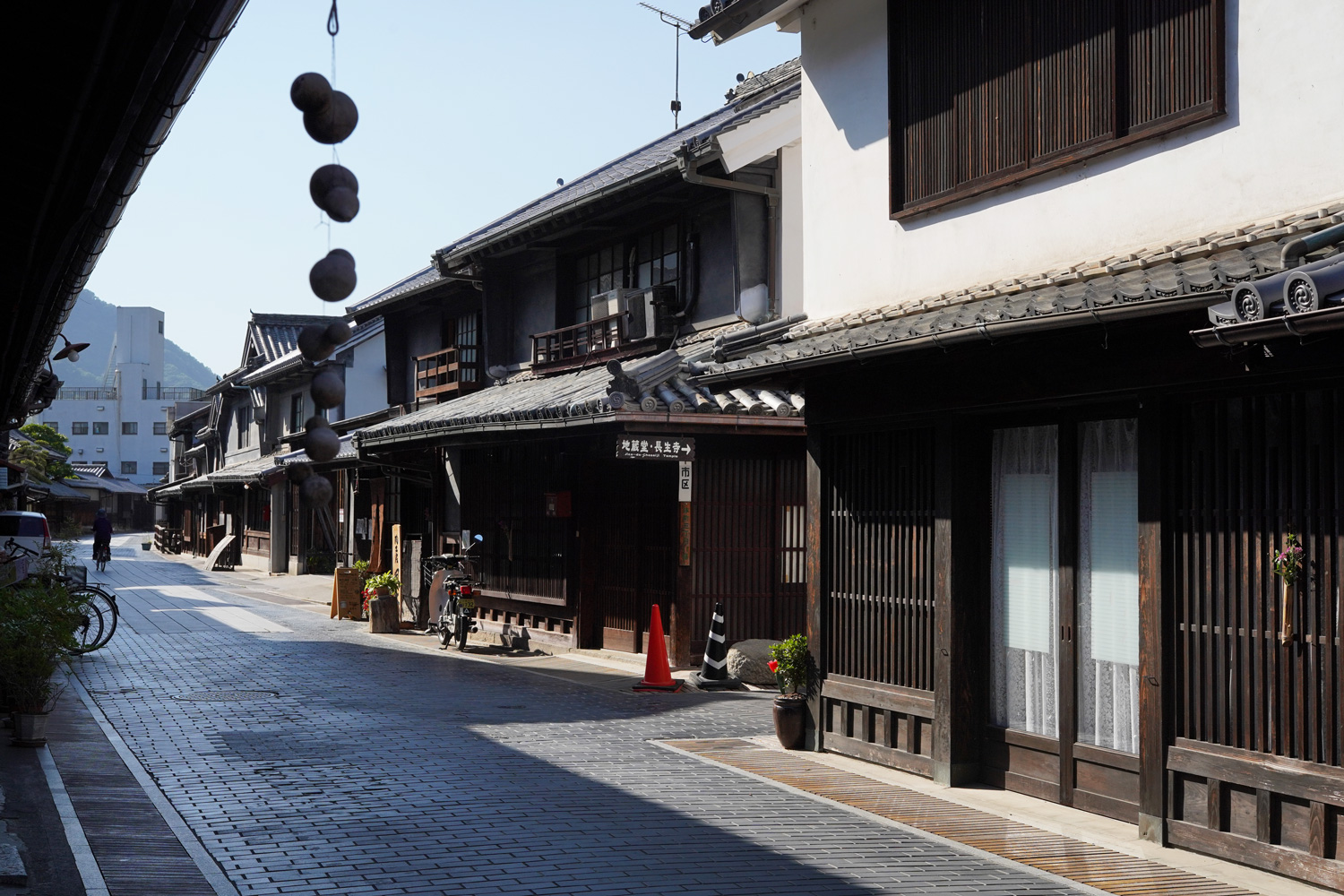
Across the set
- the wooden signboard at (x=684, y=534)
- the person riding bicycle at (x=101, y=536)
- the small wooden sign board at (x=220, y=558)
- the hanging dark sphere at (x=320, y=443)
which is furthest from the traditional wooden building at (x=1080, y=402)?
the small wooden sign board at (x=220, y=558)

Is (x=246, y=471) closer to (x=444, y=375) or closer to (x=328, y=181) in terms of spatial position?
(x=444, y=375)

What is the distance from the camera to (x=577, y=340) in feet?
75.7

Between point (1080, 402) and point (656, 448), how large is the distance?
25.7 ft

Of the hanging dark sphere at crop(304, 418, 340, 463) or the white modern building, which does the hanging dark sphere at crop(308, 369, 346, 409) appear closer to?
the hanging dark sphere at crop(304, 418, 340, 463)

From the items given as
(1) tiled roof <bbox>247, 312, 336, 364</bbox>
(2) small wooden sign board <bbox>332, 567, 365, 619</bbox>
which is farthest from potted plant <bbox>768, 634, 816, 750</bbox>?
(1) tiled roof <bbox>247, 312, 336, 364</bbox>

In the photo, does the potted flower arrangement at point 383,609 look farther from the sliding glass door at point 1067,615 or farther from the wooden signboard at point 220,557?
the wooden signboard at point 220,557

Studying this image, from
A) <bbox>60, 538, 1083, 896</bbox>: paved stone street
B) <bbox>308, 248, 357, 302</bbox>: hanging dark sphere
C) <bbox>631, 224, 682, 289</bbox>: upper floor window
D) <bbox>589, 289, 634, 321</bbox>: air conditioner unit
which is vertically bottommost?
<bbox>60, 538, 1083, 896</bbox>: paved stone street

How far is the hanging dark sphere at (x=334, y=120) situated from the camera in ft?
12.7

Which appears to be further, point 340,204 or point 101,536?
point 101,536

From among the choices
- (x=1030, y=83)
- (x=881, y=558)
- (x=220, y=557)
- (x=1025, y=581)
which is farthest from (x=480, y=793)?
(x=220, y=557)

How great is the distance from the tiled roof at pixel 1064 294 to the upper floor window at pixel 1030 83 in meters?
0.94

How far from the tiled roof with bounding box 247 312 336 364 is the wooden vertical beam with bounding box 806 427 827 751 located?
4164 centimetres

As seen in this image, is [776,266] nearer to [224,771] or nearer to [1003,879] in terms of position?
[224,771]

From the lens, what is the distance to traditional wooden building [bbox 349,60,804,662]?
1741 centimetres
